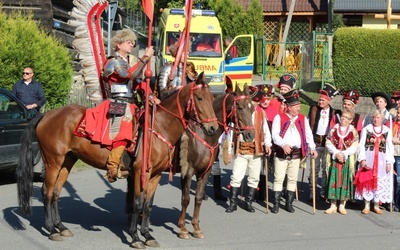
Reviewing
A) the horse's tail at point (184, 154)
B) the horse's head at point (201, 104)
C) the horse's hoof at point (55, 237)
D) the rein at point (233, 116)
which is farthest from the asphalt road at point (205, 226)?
the horse's head at point (201, 104)

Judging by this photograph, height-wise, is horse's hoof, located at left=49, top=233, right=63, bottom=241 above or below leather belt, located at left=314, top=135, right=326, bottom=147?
below

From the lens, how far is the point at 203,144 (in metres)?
10.6

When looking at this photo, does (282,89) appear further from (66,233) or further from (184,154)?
(66,233)

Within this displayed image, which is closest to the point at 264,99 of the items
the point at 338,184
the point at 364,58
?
the point at 338,184

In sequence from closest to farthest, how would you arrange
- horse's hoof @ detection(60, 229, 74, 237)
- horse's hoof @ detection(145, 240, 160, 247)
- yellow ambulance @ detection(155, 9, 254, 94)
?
horse's hoof @ detection(145, 240, 160, 247)
horse's hoof @ detection(60, 229, 74, 237)
yellow ambulance @ detection(155, 9, 254, 94)

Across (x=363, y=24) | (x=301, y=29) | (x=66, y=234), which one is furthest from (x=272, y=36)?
(x=66, y=234)

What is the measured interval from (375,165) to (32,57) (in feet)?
30.1

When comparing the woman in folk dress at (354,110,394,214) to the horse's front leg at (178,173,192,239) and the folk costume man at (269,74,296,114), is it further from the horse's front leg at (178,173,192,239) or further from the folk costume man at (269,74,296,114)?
the horse's front leg at (178,173,192,239)

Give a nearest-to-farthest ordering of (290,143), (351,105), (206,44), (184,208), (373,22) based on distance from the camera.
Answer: (184,208) < (290,143) < (351,105) < (206,44) < (373,22)

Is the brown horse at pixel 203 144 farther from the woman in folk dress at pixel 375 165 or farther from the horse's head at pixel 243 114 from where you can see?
the woman in folk dress at pixel 375 165

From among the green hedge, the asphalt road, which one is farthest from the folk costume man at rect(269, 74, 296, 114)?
the green hedge

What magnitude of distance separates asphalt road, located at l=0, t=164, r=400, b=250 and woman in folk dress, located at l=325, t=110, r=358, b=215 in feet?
1.00

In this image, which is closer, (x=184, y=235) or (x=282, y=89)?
(x=184, y=235)

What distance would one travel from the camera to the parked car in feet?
44.5
